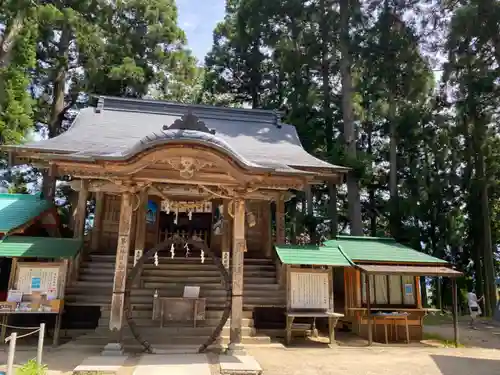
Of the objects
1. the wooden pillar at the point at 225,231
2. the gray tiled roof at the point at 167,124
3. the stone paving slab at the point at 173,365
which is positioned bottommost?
the stone paving slab at the point at 173,365

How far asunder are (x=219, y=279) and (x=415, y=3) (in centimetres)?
1440

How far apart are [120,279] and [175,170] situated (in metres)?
2.42

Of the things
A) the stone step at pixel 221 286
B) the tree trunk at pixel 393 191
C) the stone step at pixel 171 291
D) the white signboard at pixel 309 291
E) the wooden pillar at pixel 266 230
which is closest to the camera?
the white signboard at pixel 309 291

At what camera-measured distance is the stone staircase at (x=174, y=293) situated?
883 centimetres

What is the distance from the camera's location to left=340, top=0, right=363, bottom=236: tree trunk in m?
15.3

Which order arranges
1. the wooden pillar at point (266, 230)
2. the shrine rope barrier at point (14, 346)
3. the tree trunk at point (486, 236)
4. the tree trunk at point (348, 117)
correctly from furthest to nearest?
the tree trunk at point (486, 236), the tree trunk at point (348, 117), the wooden pillar at point (266, 230), the shrine rope barrier at point (14, 346)

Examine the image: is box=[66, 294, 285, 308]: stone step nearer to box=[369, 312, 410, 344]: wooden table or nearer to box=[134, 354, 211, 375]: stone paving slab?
box=[369, 312, 410, 344]: wooden table

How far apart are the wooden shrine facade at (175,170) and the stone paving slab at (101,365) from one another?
0.65 m

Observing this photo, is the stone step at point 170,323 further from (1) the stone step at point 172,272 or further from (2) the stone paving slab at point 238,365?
(2) the stone paving slab at point 238,365

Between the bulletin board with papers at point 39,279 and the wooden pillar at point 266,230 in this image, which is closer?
the bulletin board with papers at point 39,279

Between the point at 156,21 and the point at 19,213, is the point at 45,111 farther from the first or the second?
the point at 19,213

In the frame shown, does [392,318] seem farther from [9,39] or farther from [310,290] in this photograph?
[9,39]

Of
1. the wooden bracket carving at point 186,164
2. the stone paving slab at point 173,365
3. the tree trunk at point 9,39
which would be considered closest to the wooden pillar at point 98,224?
the wooden bracket carving at point 186,164

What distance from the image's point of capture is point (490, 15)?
46.1ft
